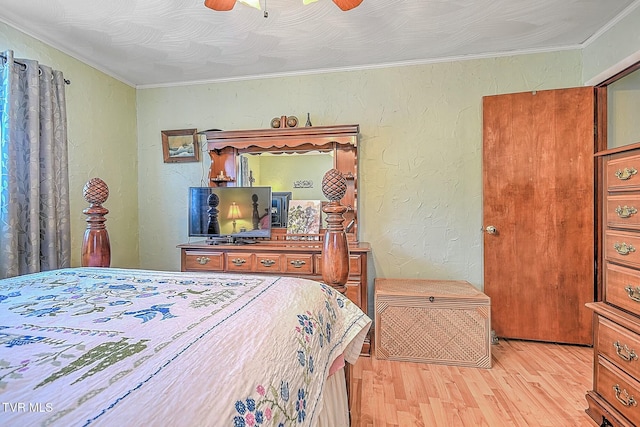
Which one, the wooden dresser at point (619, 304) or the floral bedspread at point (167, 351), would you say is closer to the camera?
the floral bedspread at point (167, 351)

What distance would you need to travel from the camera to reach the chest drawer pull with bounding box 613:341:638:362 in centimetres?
137

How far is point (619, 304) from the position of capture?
1.49 metres

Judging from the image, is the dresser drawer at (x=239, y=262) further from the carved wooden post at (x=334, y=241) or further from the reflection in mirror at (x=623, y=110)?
the reflection in mirror at (x=623, y=110)

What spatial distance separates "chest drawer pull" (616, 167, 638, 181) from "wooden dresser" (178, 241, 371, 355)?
148cm

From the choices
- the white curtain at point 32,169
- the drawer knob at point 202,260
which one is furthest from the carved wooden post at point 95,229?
the drawer knob at point 202,260

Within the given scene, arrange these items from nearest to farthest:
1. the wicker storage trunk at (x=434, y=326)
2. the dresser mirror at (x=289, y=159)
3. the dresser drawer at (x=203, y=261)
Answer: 1. the wicker storage trunk at (x=434, y=326)
2. the dresser drawer at (x=203, y=261)
3. the dresser mirror at (x=289, y=159)

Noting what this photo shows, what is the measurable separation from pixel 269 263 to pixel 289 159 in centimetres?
100

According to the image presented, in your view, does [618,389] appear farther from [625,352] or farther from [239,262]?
[239,262]

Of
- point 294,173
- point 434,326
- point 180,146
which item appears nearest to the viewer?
point 434,326

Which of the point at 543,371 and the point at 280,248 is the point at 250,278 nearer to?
the point at 280,248

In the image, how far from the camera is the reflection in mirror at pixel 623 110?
7.49 ft

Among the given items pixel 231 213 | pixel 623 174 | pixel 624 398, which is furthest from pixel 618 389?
pixel 231 213

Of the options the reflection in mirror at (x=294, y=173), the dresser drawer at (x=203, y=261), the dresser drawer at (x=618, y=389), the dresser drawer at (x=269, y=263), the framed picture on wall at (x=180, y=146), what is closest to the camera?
the dresser drawer at (x=618, y=389)

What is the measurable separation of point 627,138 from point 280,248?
272 cm
